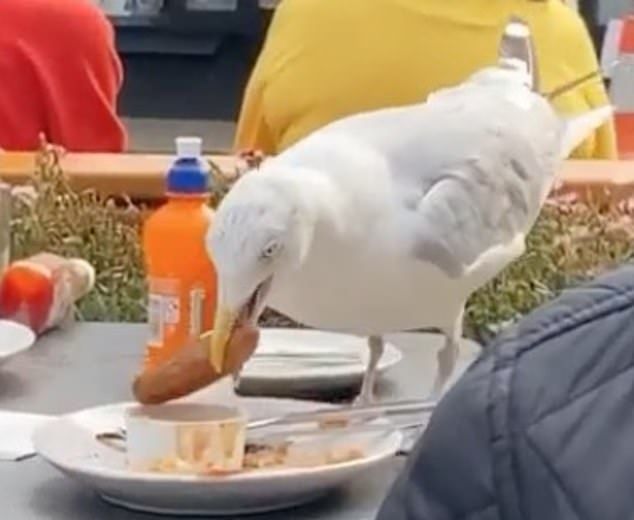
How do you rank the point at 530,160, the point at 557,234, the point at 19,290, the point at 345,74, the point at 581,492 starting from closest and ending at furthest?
the point at 581,492
the point at 530,160
the point at 19,290
the point at 557,234
the point at 345,74

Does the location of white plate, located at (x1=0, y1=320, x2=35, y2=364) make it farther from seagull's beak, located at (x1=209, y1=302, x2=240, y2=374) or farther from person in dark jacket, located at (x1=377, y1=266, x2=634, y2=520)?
person in dark jacket, located at (x1=377, y1=266, x2=634, y2=520)

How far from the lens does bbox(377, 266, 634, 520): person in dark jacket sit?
2.32 feet

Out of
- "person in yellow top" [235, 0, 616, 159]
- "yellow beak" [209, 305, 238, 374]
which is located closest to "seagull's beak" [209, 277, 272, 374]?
"yellow beak" [209, 305, 238, 374]

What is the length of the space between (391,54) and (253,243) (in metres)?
1.18

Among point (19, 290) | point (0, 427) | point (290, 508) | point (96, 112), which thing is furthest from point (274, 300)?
point (96, 112)

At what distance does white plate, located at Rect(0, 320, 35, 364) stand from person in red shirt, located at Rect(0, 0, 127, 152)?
1.04 meters

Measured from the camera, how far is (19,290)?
172 cm

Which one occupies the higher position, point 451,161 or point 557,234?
point 451,161

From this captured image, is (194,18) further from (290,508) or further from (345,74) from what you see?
(290,508)

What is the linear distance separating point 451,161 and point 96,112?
1523mm

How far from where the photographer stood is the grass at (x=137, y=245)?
1.79 meters

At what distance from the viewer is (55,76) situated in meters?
2.76

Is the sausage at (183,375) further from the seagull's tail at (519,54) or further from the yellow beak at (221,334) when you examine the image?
the seagull's tail at (519,54)

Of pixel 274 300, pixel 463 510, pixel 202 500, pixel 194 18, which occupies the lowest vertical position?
pixel 194 18
